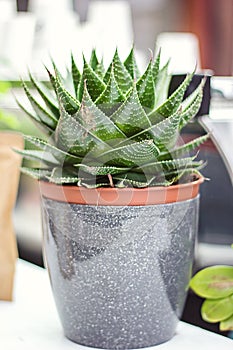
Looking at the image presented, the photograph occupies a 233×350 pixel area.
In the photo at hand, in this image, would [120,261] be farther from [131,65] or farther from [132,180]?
[131,65]

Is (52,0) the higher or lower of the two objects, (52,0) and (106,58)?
the higher

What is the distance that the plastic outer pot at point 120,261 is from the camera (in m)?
0.49

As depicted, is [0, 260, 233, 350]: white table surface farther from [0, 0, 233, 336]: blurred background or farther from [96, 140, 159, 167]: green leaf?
[96, 140, 159, 167]: green leaf

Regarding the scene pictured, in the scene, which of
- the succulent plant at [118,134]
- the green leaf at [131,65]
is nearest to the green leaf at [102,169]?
the succulent plant at [118,134]

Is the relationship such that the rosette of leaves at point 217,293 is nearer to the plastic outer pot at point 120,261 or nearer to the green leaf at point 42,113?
the plastic outer pot at point 120,261

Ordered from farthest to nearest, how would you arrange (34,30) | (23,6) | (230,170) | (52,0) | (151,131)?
(23,6) → (52,0) → (34,30) → (230,170) → (151,131)

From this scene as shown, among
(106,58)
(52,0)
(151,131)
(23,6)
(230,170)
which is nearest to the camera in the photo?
(151,131)

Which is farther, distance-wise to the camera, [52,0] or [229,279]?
[52,0]

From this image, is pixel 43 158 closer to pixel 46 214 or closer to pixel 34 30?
pixel 46 214

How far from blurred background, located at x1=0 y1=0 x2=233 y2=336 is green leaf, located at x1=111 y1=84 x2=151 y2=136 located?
7cm

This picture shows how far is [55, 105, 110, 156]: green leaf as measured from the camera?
18.5 inches

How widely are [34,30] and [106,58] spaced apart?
269 millimetres

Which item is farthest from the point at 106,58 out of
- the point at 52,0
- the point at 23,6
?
the point at 23,6

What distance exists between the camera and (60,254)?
51 centimetres
